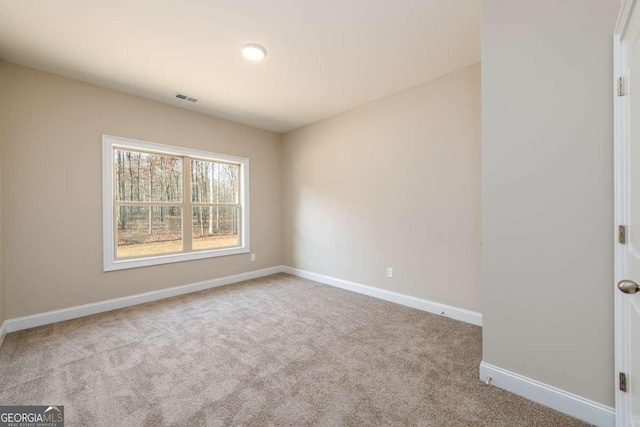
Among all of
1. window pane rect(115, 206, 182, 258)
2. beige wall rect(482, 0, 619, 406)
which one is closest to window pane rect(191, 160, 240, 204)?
window pane rect(115, 206, 182, 258)

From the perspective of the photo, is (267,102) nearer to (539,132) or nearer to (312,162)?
(312,162)

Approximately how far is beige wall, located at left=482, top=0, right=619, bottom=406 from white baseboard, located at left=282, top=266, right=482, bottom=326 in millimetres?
→ 1060

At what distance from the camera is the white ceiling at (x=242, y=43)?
199 centimetres

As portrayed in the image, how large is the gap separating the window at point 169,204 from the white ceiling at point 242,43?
892mm

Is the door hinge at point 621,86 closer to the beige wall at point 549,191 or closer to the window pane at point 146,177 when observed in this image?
the beige wall at point 549,191

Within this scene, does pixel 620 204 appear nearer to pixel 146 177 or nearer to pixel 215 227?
pixel 215 227

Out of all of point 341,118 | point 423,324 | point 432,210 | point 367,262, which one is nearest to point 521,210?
point 432,210

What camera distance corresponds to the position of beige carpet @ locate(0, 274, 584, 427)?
155 cm

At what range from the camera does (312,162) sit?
180 inches

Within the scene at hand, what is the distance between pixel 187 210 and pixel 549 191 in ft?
13.8

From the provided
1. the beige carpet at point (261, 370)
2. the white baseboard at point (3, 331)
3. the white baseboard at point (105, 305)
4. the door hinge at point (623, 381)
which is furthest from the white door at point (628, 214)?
the white baseboard at point (3, 331)

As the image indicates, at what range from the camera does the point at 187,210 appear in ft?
13.2

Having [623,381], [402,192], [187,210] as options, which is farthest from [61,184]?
[623,381]

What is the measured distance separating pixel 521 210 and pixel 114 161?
4.33 m
